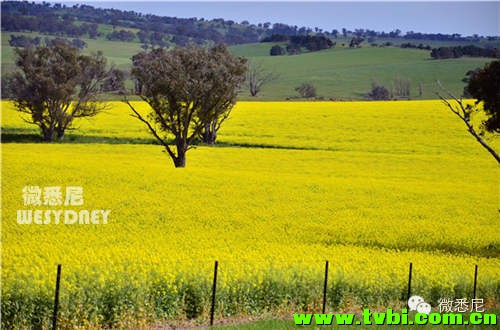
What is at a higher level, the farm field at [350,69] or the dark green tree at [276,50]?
the dark green tree at [276,50]

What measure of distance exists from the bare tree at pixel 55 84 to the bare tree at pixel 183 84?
55.8 feet

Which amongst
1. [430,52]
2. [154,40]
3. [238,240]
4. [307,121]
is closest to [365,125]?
[307,121]

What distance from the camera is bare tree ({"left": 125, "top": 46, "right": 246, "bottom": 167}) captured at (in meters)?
39.5

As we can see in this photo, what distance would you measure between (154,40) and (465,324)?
186m

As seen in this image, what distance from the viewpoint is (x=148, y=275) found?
14.2 metres

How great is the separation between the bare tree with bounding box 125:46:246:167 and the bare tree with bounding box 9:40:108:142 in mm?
17018

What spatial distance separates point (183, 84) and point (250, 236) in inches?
796

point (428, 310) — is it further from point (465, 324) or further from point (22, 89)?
point (22, 89)

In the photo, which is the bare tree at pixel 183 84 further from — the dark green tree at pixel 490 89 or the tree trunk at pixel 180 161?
the dark green tree at pixel 490 89

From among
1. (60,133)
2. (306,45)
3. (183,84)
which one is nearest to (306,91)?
(60,133)

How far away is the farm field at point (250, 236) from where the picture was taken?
539 inches

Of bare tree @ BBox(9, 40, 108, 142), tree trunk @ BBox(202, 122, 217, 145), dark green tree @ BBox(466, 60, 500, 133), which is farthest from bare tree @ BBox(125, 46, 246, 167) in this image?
dark green tree @ BBox(466, 60, 500, 133)

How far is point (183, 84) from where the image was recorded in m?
39.2

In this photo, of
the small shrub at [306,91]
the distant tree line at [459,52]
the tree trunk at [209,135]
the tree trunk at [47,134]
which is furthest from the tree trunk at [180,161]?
the distant tree line at [459,52]
